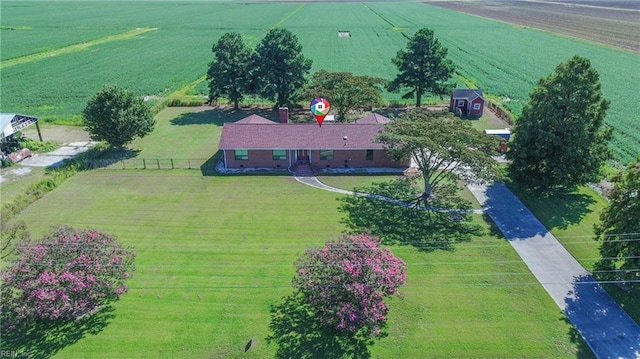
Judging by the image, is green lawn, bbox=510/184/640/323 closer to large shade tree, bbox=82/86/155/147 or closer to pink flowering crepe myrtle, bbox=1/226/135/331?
pink flowering crepe myrtle, bbox=1/226/135/331

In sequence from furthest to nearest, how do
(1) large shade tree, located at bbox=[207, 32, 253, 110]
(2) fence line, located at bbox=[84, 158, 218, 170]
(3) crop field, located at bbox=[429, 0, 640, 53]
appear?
(3) crop field, located at bbox=[429, 0, 640, 53] → (1) large shade tree, located at bbox=[207, 32, 253, 110] → (2) fence line, located at bbox=[84, 158, 218, 170]

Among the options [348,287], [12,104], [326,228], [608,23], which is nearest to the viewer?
[348,287]

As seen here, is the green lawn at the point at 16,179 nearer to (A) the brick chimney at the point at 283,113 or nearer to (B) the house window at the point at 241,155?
(B) the house window at the point at 241,155

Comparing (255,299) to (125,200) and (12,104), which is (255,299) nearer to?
(125,200)

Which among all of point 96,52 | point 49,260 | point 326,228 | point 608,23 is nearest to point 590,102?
point 326,228

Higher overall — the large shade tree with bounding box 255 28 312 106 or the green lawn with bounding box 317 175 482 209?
the large shade tree with bounding box 255 28 312 106

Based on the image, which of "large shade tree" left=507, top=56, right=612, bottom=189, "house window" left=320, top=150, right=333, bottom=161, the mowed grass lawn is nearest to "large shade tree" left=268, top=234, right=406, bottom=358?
the mowed grass lawn
